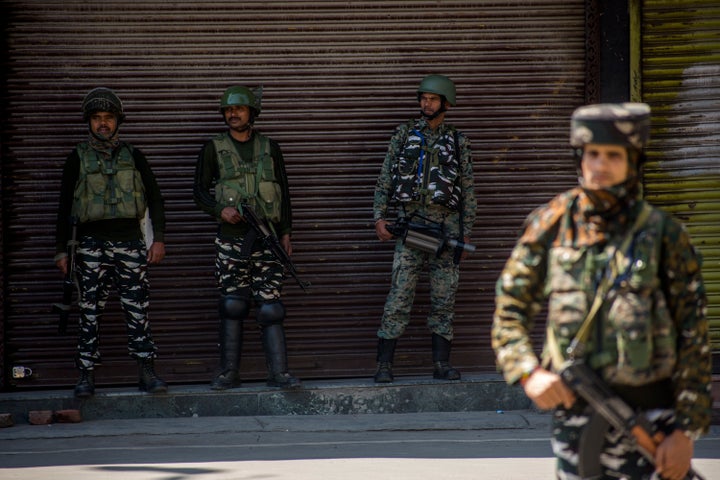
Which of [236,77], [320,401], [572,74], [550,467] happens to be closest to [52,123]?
[236,77]

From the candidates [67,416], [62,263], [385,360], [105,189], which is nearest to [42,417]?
[67,416]

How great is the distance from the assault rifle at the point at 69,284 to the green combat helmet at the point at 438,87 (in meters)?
2.72

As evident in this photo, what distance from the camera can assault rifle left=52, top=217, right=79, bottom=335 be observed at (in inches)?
316

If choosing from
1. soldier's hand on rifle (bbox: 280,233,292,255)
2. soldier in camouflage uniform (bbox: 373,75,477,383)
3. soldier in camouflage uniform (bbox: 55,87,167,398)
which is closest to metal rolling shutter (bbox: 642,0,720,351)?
soldier in camouflage uniform (bbox: 373,75,477,383)

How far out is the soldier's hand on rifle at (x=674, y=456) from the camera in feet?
10.9

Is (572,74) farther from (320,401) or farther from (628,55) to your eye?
(320,401)

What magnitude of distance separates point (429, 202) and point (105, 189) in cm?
237

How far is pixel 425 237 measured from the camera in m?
8.22

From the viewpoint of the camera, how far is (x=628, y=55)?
8.92 m

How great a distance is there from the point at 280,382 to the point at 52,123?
8.80 feet

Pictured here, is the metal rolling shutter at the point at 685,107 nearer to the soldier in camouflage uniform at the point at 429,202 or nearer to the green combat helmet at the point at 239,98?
the soldier in camouflage uniform at the point at 429,202

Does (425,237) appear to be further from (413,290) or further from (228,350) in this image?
(228,350)

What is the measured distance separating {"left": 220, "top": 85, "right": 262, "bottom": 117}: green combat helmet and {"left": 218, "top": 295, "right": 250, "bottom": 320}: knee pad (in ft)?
4.58

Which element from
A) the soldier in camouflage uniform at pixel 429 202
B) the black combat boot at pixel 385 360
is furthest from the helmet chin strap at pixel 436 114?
the black combat boot at pixel 385 360
